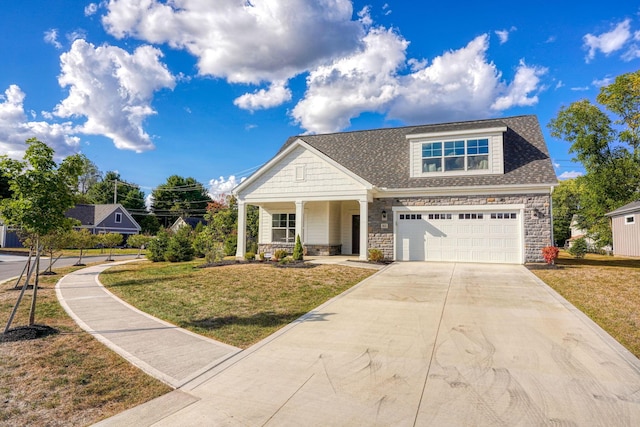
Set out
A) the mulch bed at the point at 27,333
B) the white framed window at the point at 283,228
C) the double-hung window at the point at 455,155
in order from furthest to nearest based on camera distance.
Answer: the white framed window at the point at 283,228 < the double-hung window at the point at 455,155 < the mulch bed at the point at 27,333

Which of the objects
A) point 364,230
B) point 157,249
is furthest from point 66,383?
point 157,249

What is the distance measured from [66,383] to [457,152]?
16536 millimetres

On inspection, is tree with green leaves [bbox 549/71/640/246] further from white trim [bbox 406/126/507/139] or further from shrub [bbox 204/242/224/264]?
shrub [bbox 204/242/224/264]

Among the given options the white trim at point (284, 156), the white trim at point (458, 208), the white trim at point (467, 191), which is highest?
the white trim at point (284, 156)

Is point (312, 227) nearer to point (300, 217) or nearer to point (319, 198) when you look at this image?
point (300, 217)

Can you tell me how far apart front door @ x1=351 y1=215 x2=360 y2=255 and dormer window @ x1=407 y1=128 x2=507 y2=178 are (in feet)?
14.3

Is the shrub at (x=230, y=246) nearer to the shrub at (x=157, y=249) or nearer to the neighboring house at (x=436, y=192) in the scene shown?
the neighboring house at (x=436, y=192)

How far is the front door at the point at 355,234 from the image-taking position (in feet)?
67.4

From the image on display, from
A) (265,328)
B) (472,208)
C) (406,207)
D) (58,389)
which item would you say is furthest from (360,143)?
(58,389)

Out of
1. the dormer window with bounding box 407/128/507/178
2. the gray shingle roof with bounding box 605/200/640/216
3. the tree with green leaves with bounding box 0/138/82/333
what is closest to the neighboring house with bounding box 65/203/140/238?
the dormer window with bounding box 407/128/507/178

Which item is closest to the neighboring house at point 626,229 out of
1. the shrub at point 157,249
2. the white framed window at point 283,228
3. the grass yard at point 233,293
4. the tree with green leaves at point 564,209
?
the tree with green leaves at point 564,209

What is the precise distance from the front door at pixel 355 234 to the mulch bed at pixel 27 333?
15.5 metres

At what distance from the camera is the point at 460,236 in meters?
16.2

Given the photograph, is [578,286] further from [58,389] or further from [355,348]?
[58,389]
